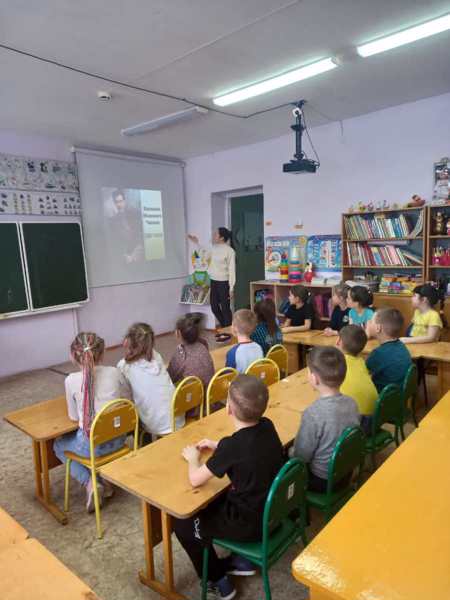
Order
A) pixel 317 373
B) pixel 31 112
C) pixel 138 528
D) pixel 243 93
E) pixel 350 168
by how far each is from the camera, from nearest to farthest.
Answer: pixel 317 373 → pixel 138 528 → pixel 243 93 → pixel 31 112 → pixel 350 168

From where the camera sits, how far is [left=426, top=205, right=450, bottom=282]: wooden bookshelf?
4348 millimetres

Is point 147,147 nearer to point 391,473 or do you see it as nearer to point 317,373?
point 317,373

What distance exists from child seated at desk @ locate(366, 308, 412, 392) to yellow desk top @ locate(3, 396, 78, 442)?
189cm

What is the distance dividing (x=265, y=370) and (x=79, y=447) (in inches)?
46.6

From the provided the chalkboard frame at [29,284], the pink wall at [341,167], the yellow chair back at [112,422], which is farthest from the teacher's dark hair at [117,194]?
the yellow chair back at [112,422]

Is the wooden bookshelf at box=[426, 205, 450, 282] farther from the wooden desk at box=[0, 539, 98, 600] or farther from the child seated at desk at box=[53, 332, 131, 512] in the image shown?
Result: the wooden desk at box=[0, 539, 98, 600]

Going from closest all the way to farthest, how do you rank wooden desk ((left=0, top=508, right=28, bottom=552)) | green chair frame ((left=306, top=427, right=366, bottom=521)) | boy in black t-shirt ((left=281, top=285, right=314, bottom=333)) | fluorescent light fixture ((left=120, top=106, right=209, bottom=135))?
wooden desk ((left=0, top=508, right=28, bottom=552)) < green chair frame ((left=306, top=427, right=366, bottom=521)) < boy in black t-shirt ((left=281, top=285, right=314, bottom=333)) < fluorescent light fixture ((left=120, top=106, right=209, bottom=135))

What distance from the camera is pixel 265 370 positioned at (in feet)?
8.76

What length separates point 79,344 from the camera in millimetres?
2252

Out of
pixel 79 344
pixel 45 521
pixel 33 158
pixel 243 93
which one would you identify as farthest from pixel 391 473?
pixel 33 158

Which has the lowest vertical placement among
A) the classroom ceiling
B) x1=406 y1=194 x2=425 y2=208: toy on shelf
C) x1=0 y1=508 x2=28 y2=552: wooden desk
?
x1=0 y1=508 x2=28 y2=552: wooden desk

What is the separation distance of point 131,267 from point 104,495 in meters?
4.32

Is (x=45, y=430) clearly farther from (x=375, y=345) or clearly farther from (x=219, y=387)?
(x=375, y=345)

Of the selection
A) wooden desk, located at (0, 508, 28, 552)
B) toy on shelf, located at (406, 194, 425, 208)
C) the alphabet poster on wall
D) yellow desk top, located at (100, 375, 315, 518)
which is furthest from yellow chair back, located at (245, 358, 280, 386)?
the alphabet poster on wall
